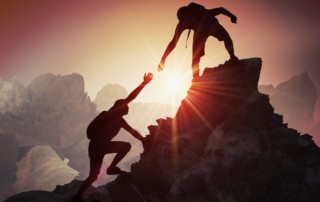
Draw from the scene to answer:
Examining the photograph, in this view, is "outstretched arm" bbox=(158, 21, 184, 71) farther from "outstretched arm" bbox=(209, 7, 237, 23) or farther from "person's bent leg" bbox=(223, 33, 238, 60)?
"person's bent leg" bbox=(223, 33, 238, 60)

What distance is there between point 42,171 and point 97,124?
176 meters

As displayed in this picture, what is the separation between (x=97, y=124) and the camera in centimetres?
791

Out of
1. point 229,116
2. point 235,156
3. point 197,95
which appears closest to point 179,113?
point 197,95

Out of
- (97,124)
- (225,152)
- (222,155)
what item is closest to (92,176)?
(97,124)

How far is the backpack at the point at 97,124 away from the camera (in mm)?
7898

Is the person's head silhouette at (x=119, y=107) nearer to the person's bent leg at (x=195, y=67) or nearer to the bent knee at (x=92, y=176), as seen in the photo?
the bent knee at (x=92, y=176)

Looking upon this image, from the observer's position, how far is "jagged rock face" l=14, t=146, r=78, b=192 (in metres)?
155

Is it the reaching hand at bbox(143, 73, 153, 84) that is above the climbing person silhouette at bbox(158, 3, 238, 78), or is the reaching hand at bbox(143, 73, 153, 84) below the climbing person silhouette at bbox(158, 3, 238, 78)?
below

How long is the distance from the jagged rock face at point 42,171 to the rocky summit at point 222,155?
509 feet

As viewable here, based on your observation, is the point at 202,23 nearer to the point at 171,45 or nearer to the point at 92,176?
the point at 171,45

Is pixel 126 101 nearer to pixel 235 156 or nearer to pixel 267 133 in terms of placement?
pixel 235 156

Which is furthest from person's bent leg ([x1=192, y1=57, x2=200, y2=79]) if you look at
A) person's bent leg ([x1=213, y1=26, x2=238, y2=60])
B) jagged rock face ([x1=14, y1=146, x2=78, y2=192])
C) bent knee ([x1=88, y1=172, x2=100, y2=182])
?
jagged rock face ([x1=14, y1=146, x2=78, y2=192])

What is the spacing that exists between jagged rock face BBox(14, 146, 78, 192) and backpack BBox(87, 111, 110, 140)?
512ft

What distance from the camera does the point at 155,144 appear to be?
31.1ft
